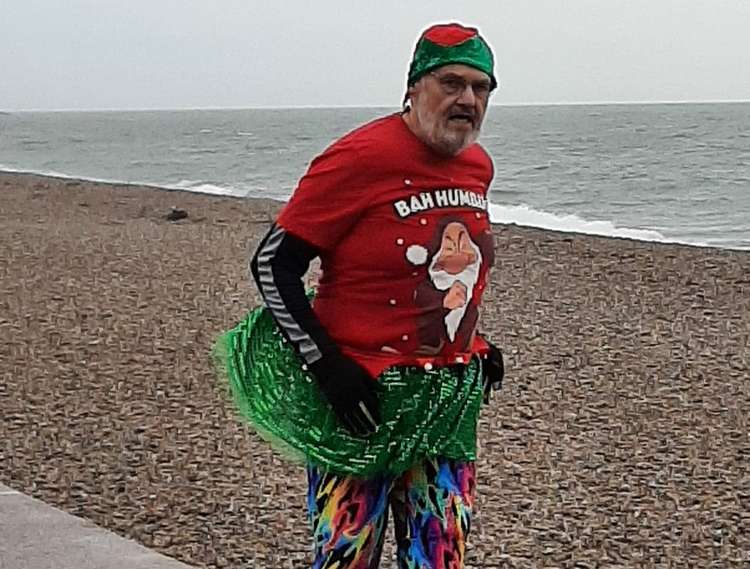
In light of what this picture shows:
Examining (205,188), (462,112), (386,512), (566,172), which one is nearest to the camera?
(462,112)

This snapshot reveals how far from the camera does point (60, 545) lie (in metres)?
4.50

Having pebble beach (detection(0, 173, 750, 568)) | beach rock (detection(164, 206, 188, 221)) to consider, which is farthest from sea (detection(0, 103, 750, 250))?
pebble beach (detection(0, 173, 750, 568))

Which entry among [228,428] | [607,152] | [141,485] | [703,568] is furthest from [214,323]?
[607,152]

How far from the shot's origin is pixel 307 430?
2953mm

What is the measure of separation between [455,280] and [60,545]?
7.31ft

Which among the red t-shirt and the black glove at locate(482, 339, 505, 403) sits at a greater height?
the red t-shirt

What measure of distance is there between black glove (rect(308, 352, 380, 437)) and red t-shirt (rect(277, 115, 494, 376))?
6 cm

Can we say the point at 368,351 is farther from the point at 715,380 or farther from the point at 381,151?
the point at 715,380

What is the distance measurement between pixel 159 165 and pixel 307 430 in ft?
181

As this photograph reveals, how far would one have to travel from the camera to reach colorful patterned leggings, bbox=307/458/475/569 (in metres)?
2.93

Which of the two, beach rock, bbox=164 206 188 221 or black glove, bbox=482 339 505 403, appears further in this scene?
beach rock, bbox=164 206 188 221

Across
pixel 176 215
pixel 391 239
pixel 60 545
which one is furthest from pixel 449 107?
pixel 176 215

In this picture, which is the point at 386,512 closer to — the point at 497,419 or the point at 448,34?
the point at 448,34

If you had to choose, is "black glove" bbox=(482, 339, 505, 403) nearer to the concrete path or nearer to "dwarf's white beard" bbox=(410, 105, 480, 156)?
"dwarf's white beard" bbox=(410, 105, 480, 156)
